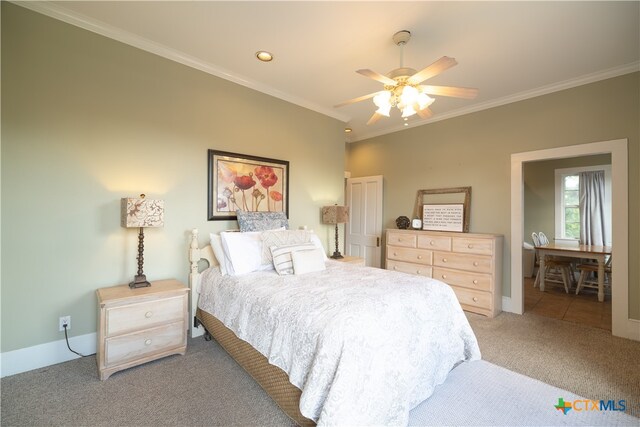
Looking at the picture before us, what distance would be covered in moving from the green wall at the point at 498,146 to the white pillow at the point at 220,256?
123 inches

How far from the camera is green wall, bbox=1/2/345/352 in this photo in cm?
202

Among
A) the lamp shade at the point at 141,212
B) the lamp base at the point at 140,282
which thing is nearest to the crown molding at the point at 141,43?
the lamp shade at the point at 141,212

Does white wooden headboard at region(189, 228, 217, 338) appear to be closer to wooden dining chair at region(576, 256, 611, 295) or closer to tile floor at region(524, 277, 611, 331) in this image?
tile floor at region(524, 277, 611, 331)

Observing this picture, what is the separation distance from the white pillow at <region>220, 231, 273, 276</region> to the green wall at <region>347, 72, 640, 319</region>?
2.86 metres

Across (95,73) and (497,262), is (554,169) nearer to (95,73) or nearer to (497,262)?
(497,262)

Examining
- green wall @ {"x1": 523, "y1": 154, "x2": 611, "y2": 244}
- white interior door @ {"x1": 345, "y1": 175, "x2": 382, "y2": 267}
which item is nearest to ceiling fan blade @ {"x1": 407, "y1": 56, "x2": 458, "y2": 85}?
white interior door @ {"x1": 345, "y1": 175, "x2": 382, "y2": 267}

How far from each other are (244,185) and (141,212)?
116cm

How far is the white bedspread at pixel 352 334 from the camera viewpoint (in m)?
1.30

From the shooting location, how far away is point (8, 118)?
6.52 ft

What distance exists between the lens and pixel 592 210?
5309 millimetres

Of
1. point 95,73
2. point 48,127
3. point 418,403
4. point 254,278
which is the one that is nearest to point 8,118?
point 48,127

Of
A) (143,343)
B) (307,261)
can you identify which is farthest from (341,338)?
(143,343)

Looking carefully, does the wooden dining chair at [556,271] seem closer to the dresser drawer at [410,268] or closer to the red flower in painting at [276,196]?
the dresser drawer at [410,268]

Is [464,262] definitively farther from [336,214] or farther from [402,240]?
[336,214]
